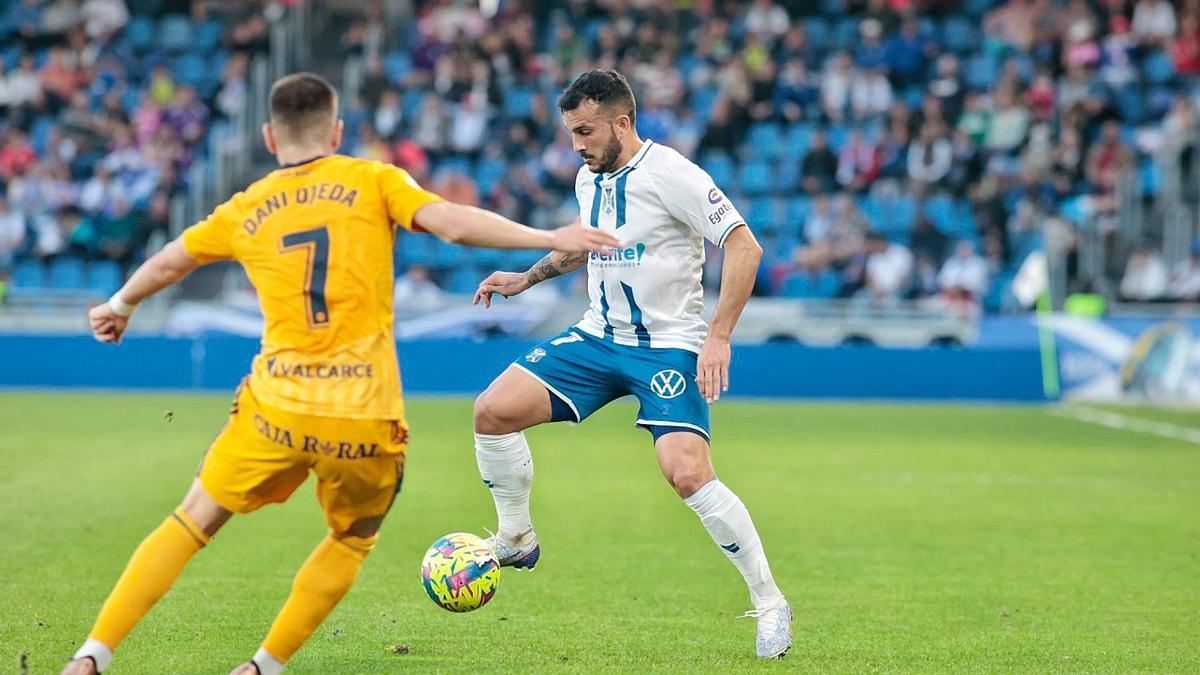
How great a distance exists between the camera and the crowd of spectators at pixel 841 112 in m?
22.7

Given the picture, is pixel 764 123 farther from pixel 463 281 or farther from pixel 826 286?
pixel 463 281

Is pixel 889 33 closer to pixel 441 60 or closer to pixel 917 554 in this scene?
pixel 441 60

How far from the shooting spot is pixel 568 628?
6.59 m

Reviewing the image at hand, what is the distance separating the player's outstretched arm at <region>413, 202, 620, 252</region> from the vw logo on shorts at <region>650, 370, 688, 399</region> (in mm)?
1621

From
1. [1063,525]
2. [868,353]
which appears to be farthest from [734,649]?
[868,353]

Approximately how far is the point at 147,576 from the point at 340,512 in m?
0.64

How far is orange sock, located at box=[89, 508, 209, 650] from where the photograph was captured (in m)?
4.94

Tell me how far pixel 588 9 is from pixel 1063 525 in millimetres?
18619

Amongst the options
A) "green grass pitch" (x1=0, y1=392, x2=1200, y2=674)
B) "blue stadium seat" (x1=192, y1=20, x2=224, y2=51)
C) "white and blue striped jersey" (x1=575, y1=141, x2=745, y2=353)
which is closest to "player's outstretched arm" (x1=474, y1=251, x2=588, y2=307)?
"white and blue striped jersey" (x1=575, y1=141, x2=745, y2=353)

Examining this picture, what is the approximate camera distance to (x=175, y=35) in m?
28.3

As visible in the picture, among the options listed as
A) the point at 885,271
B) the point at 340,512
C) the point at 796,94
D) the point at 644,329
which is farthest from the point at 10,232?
the point at 340,512

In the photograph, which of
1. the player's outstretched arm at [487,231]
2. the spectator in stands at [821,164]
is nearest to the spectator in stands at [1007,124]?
the spectator in stands at [821,164]

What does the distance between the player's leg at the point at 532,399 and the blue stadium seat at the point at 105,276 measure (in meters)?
17.5

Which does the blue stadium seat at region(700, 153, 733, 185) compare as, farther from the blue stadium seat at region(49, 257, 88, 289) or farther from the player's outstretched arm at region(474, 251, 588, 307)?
the player's outstretched arm at region(474, 251, 588, 307)
